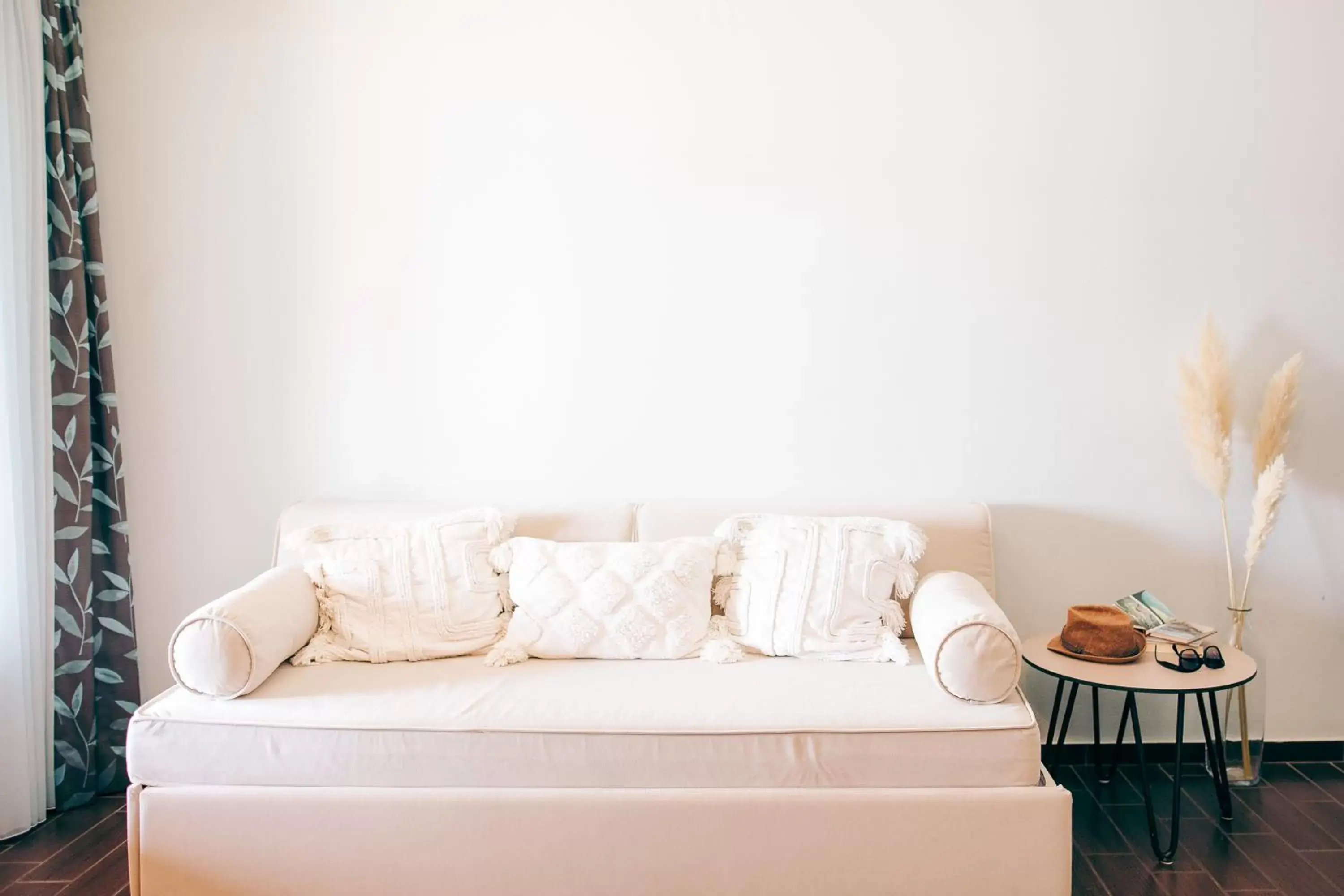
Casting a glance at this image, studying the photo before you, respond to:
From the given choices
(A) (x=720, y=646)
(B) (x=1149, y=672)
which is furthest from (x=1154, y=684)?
(A) (x=720, y=646)

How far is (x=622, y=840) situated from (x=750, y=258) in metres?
1.65

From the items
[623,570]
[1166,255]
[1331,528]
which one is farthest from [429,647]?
[1331,528]

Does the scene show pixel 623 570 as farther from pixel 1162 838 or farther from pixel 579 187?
pixel 1162 838

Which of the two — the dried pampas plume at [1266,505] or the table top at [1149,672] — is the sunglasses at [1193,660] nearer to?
the table top at [1149,672]

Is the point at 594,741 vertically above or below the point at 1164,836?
above

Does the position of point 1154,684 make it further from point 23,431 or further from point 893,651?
point 23,431

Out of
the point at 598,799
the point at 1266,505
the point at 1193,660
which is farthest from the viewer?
the point at 1266,505

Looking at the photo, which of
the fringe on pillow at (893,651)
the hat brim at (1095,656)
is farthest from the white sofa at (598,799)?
the hat brim at (1095,656)

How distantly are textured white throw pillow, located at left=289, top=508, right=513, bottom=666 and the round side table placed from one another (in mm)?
1438

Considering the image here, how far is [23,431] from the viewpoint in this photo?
2416 millimetres

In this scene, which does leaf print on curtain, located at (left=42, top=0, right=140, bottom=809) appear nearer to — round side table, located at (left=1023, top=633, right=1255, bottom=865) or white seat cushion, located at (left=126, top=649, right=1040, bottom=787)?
white seat cushion, located at (left=126, top=649, right=1040, bottom=787)

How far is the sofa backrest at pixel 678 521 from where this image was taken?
2582 millimetres

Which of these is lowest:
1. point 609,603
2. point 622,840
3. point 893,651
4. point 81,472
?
point 622,840

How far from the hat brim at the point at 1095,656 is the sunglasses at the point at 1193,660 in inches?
2.1
